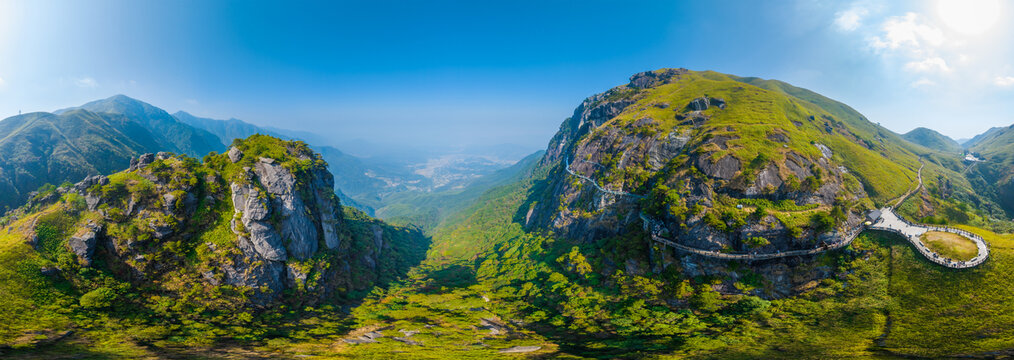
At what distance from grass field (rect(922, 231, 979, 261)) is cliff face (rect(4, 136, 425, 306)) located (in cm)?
13984

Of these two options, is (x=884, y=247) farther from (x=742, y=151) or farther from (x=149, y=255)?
(x=149, y=255)

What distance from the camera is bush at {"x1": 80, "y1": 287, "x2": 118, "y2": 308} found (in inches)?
2282

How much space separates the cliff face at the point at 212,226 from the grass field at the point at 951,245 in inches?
5505

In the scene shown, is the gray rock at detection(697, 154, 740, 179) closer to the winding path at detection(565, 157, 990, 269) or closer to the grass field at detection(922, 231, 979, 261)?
the winding path at detection(565, 157, 990, 269)

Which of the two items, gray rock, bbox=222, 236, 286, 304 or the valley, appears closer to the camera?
the valley

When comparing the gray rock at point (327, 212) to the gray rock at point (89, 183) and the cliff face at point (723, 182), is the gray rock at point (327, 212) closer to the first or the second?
the gray rock at point (89, 183)

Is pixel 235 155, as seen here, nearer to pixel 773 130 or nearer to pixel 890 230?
pixel 890 230

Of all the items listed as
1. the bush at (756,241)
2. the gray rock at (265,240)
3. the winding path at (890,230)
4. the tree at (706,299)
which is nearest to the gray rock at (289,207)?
the gray rock at (265,240)

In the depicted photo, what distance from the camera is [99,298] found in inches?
2351

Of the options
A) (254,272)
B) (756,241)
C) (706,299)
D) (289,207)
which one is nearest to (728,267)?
(756,241)

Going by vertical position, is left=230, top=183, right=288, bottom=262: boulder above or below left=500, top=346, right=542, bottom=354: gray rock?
above

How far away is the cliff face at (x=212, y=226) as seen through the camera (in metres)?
67.8

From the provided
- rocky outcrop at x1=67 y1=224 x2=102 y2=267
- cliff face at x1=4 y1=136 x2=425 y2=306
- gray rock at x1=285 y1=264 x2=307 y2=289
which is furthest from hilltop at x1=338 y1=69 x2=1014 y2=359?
rocky outcrop at x1=67 y1=224 x2=102 y2=267

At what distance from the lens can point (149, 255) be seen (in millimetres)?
70062
